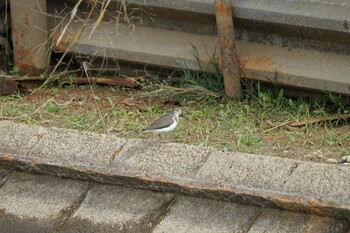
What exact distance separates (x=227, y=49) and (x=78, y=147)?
4.53ft

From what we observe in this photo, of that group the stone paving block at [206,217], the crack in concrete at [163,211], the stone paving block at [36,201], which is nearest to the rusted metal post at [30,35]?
the stone paving block at [36,201]

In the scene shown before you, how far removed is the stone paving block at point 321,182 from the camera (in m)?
4.48

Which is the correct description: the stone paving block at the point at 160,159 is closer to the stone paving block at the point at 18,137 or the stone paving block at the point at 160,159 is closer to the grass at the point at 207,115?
the grass at the point at 207,115

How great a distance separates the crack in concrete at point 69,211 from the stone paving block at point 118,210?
23mm

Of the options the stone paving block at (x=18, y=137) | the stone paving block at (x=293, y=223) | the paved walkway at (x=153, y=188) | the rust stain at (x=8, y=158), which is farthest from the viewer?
the stone paving block at (x=18, y=137)

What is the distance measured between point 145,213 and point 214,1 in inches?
70.8

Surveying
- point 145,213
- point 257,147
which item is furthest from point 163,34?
point 145,213

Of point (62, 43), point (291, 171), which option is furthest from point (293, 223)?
point (62, 43)

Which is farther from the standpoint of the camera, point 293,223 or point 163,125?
point 163,125

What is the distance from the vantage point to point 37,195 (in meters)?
5.20

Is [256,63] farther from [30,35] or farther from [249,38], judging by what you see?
[30,35]

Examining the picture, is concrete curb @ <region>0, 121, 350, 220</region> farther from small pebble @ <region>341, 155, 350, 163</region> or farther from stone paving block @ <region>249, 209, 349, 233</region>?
small pebble @ <region>341, 155, 350, 163</region>

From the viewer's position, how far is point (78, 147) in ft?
17.4

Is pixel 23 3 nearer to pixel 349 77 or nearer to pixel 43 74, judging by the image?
pixel 43 74
